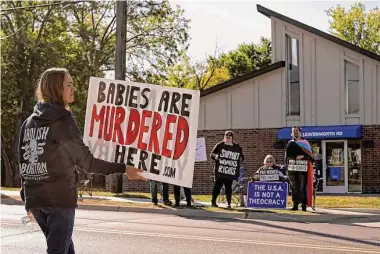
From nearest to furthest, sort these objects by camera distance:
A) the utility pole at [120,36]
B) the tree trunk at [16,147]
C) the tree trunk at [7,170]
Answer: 1. the utility pole at [120,36]
2. the tree trunk at [16,147]
3. the tree trunk at [7,170]

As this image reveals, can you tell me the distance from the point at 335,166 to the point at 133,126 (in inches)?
795

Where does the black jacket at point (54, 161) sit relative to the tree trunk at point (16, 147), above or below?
below

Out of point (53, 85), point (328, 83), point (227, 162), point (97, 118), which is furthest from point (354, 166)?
point (53, 85)

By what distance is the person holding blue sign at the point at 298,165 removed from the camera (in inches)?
536

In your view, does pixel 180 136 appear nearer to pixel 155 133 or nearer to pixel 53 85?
pixel 155 133

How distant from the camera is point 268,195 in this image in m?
14.0

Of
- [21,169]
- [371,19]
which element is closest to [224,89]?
[21,169]

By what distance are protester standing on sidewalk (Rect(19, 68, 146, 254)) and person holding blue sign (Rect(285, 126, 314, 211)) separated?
9.91 m

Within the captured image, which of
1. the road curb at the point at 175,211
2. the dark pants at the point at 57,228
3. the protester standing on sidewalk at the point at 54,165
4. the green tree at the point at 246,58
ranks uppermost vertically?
the green tree at the point at 246,58

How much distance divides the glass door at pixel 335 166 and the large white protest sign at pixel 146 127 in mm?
19305

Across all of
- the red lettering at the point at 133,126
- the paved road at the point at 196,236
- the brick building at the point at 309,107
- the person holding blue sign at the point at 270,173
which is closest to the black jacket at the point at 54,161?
the red lettering at the point at 133,126

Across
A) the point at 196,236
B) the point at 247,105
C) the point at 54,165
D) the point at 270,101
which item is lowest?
the point at 196,236

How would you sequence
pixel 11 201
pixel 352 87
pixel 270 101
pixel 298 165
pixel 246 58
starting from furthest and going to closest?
pixel 246 58
pixel 270 101
pixel 352 87
pixel 11 201
pixel 298 165

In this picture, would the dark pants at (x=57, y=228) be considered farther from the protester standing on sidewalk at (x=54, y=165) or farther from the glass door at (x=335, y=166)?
the glass door at (x=335, y=166)
